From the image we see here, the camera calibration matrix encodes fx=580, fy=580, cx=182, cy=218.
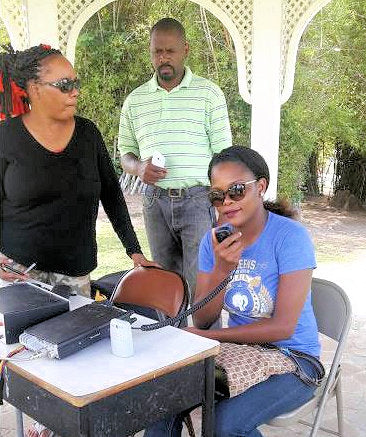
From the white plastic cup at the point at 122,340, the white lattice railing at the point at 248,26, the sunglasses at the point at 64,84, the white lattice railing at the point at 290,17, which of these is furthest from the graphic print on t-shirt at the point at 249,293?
the white lattice railing at the point at 290,17

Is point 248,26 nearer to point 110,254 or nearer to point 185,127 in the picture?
point 185,127

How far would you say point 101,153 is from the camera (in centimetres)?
275

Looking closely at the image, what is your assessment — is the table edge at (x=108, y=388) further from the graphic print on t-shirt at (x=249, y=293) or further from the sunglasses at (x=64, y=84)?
the sunglasses at (x=64, y=84)

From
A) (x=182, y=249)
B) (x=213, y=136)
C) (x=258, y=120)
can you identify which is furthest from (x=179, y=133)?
(x=258, y=120)

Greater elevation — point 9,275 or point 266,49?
point 266,49

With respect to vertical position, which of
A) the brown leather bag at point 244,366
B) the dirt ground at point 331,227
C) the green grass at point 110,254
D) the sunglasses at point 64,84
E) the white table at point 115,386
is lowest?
the green grass at point 110,254

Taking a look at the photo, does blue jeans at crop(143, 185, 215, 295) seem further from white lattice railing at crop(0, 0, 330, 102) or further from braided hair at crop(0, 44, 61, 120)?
white lattice railing at crop(0, 0, 330, 102)

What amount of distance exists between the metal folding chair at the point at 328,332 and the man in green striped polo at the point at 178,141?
41.3 inches

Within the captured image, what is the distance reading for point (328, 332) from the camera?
2609 millimetres

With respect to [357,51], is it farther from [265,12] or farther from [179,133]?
[179,133]

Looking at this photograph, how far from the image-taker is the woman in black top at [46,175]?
2.48m

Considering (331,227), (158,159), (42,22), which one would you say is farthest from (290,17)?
(331,227)

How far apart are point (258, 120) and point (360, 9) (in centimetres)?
670

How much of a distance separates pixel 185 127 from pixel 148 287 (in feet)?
4.25
